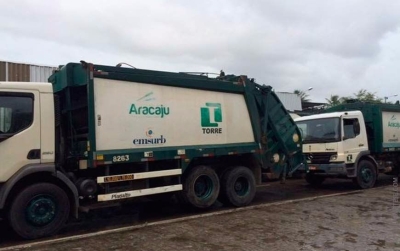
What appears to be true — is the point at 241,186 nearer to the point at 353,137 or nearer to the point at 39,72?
the point at 353,137

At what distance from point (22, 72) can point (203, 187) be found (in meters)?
10.3

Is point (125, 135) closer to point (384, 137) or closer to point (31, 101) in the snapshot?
point (31, 101)

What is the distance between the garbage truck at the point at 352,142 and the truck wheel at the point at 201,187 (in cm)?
437

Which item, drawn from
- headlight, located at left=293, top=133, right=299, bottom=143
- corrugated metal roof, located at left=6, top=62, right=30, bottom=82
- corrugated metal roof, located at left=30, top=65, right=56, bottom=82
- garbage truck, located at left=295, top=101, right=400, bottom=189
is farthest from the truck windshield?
corrugated metal roof, located at left=6, top=62, right=30, bottom=82

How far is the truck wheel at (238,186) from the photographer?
9023 mm

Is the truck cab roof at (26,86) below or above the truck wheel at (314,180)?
above

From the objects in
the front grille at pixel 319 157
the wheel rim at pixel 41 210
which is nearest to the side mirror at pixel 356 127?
the front grille at pixel 319 157

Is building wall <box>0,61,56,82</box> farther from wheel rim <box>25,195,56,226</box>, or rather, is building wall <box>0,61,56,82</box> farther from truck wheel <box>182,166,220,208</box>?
wheel rim <box>25,195,56,226</box>

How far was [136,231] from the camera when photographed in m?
6.78

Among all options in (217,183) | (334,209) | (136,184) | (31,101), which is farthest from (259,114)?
(31,101)

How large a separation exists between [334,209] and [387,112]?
621 cm

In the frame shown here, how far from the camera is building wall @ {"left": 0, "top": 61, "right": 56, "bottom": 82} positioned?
15.1 meters

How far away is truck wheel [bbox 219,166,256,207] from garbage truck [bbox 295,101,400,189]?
327 centimetres

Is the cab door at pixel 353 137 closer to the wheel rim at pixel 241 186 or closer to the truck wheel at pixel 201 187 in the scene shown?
the wheel rim at pixel 241 186
